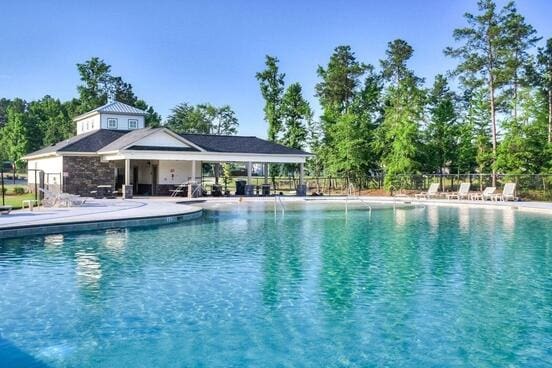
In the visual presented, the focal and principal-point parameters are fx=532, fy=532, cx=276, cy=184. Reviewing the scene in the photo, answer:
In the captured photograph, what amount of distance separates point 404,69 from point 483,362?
→ 4315 cm

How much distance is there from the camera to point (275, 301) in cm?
781

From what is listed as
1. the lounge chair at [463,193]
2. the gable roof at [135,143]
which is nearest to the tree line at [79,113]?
the gable roof at [135,143]

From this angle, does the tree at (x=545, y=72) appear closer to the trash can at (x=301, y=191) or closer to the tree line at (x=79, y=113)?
the trash can at (x=301, y=191)

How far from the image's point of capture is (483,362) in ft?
17.9

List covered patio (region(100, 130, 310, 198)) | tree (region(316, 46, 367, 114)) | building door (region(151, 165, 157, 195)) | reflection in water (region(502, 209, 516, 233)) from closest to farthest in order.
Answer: reflection in water (region(502, 209, 516, 233)) < covered patio (region(100, 130, 310, 198)) < building door (region(151, 165, 157, 195)) < tree (region(316, 46, 367, 114))

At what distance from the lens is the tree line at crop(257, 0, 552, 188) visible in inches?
1256

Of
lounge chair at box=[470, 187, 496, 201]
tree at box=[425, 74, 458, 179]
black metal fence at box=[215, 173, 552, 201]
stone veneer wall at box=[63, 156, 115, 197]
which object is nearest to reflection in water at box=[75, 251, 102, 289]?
stone veneer wall at box=[63, 156, 115, 197]

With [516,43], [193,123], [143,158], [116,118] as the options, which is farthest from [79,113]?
[516,43]

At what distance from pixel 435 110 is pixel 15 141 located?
48.8 metres

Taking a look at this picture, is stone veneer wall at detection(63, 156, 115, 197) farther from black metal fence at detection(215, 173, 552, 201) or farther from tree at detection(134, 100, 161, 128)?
tree at detection(134, 100, 161, 128)

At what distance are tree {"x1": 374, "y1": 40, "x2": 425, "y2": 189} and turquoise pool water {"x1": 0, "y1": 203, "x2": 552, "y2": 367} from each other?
71.9ft

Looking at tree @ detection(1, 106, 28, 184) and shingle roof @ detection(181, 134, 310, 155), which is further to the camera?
tree @ detection(1, 106, 28, 184)

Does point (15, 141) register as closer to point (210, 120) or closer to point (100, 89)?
point (100, 89)

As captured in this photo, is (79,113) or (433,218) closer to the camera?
(433,218)
